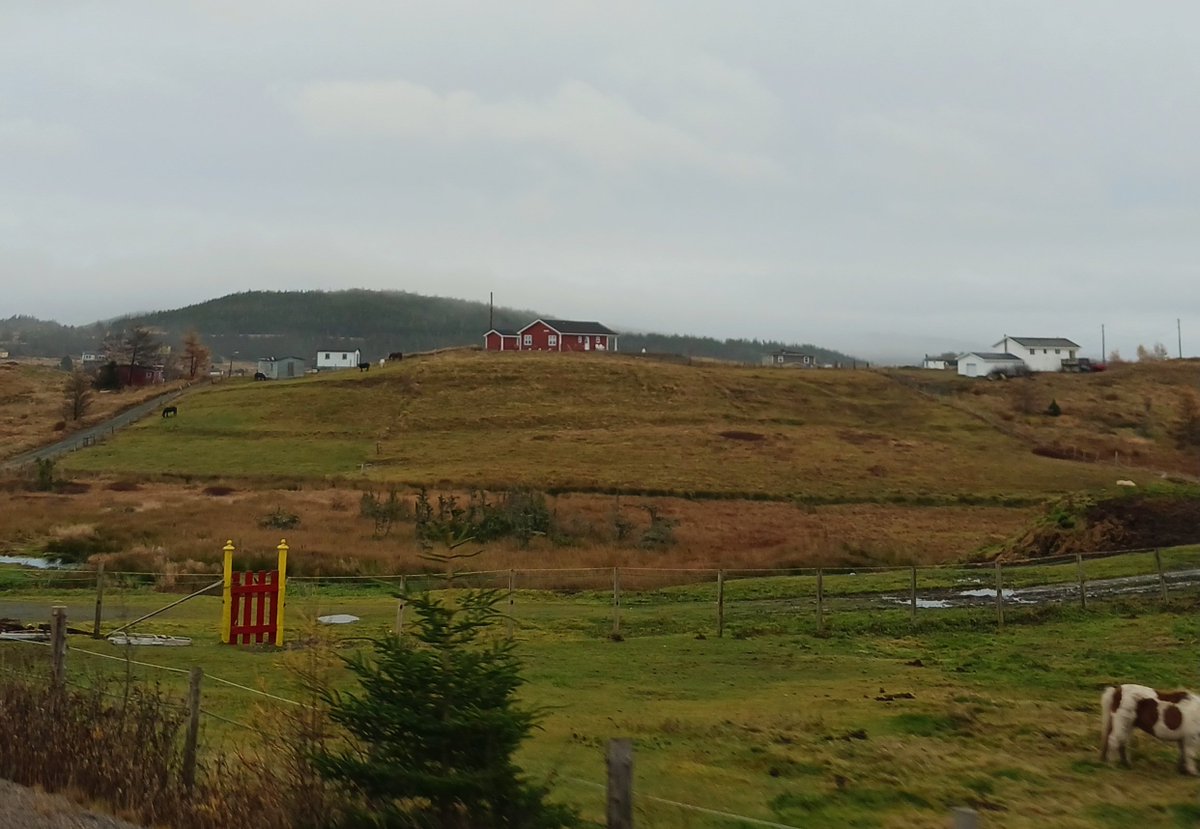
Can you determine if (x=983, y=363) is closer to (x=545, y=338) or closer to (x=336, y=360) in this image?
(x=545, y=338)

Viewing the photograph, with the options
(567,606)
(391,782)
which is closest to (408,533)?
(567,606)

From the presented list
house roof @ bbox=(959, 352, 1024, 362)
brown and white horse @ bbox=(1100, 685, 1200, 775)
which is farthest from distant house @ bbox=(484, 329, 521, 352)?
brown and white horse @ bbox=(1100, 685, 1200, 775)

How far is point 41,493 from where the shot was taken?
53125 millimetres

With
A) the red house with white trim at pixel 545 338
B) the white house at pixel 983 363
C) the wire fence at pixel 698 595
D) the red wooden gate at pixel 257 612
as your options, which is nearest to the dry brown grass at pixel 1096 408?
the white house at pixel 983 363

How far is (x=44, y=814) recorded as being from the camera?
8.49 meters

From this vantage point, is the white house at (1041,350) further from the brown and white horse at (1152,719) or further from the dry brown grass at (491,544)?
the brown and white horse at (1152,719)

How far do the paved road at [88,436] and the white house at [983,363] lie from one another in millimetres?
99432

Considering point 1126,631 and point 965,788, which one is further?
point 1126,631

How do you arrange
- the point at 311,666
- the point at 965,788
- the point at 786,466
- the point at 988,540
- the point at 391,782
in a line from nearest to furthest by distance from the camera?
the point at 391,782 < the point at 311,666 < the point at 965,788 < the point at 988,540 < the point at 786,466

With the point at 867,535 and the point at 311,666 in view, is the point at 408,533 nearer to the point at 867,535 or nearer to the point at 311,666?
→ the point at 867,535

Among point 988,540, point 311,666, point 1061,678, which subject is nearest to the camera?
point 311,666

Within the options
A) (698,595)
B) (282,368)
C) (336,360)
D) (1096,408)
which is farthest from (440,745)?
(336,360)

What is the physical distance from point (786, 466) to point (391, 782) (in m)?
64.6

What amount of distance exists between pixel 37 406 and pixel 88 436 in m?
25.6
